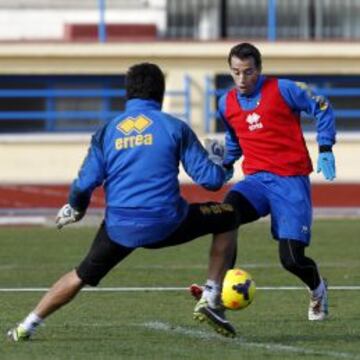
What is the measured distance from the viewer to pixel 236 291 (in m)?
10.3

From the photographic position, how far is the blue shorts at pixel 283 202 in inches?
446

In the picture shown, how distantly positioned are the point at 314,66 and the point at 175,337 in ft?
62.5

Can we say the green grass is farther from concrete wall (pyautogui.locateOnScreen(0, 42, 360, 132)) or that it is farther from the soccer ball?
concrete wall (pyautogui.locateOnScreen(0, 42, 360, 132))

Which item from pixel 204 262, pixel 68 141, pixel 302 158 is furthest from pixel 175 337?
pixel 68 141

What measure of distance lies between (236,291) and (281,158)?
1.47 m

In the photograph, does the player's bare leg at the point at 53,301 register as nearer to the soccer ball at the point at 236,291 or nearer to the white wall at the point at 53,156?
the soccer ball at the point at 236,291

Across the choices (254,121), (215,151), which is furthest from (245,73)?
(215,151)

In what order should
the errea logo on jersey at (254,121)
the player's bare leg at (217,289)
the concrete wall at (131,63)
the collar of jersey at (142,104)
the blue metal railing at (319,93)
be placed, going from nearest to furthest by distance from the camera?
the collar of jersey at (142,104) < the player's bare leg at (217,289) < the errea logo on jersey at (254,121) < the concrete wall at (131,63) < the blue metal railing at (319,93)

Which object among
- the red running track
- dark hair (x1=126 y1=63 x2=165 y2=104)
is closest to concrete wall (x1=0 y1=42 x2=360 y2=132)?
the red running track

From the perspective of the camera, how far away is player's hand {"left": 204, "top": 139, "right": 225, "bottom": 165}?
988cm

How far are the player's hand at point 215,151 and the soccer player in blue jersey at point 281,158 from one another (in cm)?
116

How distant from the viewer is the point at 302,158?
1146 cm

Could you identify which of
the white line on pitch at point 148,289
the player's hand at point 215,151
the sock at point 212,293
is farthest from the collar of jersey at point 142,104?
the white line on pitch at point 148,289

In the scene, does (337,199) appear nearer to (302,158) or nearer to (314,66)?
(314,66)
